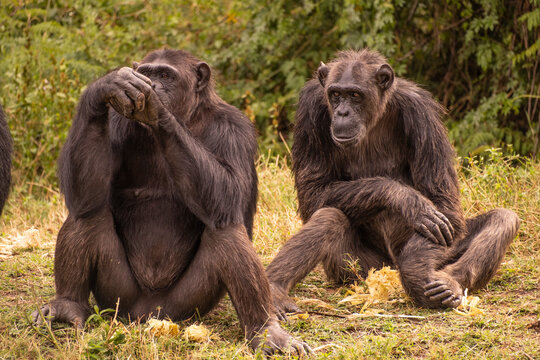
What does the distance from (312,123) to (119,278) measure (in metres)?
2.12

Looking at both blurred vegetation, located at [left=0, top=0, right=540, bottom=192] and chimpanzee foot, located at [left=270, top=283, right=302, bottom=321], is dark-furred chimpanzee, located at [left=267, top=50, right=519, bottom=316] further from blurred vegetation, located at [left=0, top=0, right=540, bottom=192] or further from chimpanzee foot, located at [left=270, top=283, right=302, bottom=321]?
blurred vegetation, located at [left=0, top=0, right=540, bottom=192]

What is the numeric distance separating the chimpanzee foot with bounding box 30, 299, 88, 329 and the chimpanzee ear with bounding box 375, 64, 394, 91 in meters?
2.79

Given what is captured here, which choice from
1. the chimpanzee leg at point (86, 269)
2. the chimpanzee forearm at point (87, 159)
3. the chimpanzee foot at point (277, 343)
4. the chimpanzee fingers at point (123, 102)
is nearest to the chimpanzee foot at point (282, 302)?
the chimpanzee foot at point (277, 343)

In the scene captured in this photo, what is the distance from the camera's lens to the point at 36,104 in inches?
412

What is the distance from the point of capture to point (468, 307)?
556 centimetres

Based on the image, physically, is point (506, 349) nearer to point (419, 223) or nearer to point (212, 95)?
point (419, 223)

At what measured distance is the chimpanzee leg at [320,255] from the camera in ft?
18.7

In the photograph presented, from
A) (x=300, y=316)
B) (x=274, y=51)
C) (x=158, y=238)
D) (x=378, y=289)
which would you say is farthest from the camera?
(x=274, y=51)

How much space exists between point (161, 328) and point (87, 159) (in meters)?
1.11

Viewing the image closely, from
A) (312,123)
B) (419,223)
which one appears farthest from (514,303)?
(312,123)

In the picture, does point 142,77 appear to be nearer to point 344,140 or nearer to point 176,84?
point 176,84

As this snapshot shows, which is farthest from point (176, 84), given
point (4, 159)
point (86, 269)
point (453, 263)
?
point (453, 263)

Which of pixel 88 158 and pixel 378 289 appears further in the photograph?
pixel 378 289

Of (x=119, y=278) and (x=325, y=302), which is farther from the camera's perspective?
(x=325, y=302)
